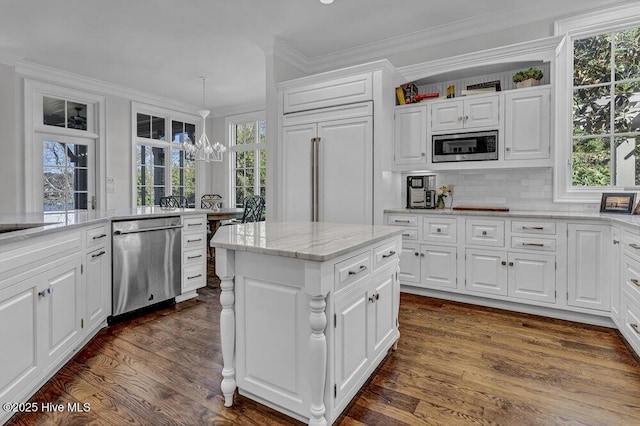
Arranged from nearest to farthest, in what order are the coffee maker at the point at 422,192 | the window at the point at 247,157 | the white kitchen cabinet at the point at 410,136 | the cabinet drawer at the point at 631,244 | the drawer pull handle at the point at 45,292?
the drawer pull handle at the point at 45,292 → the cabinet drawer at the point at 631,244 → the white kitchen cabinet at the point at 410,136 → the coffee maker at the point at 422,192 → the window at the point at 247,157

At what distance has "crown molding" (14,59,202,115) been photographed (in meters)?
4.67

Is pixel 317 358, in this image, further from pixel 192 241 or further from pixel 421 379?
pixel 192 241

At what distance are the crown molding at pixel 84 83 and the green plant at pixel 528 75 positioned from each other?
5672 millimetres

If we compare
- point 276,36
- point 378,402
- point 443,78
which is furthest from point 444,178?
point 378,402

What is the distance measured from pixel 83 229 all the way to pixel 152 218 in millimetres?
745

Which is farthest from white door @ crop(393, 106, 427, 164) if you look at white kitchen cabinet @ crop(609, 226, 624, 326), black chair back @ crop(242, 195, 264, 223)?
black chair back @ crop(242, 195, 264, 223)

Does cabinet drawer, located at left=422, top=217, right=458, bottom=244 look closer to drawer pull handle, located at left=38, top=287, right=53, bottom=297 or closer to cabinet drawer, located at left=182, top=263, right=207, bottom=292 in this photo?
cabinet drawer, located at left=182, top=263, right=207, bottom=292

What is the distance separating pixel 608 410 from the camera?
170 cm

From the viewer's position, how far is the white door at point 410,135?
370 cm

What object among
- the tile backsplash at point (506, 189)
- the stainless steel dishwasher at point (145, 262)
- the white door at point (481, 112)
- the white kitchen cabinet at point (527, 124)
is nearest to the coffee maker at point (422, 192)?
the tile backsplash at point (506, 189)

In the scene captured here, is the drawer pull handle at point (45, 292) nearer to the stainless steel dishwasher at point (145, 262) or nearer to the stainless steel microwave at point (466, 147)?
the stainless steel dishwasher at point (145, 262)

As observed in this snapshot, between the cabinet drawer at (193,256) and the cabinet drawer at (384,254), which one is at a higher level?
the cabinet drawer at (384,254)

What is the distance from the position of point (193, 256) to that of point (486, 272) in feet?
9.19

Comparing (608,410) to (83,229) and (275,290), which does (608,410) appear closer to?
(275,290)
